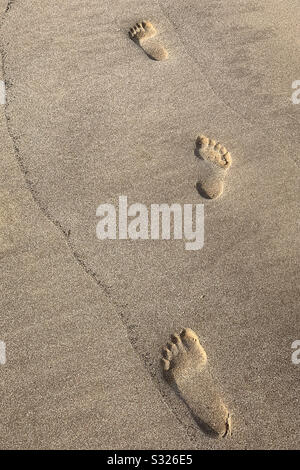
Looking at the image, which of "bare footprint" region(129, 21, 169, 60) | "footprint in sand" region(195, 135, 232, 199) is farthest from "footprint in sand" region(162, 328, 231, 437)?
"bare footprint" region(129, 21, 169, 60)

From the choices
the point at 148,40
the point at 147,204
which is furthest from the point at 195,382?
A: the point at 148,40

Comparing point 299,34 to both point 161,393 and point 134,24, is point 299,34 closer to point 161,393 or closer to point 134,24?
point 134,24

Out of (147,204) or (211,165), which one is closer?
(147,204)

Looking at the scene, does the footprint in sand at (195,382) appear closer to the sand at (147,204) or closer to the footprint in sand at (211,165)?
the sand at (147,204)

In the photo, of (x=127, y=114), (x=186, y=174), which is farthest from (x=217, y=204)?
(x=127, y=114)

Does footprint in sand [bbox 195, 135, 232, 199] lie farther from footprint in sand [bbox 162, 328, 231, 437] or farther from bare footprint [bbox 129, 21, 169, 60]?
footprint in sand [bbox 162, 328, 231, 437]

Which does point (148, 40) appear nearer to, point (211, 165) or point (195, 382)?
point (211, 165)
